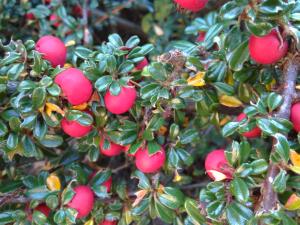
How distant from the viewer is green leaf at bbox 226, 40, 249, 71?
41.3 inches

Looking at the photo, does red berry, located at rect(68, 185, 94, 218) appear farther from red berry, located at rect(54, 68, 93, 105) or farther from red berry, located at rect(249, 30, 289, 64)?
red berry, located at rect(249, 30, 289, 64)

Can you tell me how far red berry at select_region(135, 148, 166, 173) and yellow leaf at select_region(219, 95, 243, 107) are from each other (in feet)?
0.73

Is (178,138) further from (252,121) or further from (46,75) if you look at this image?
(46,75)

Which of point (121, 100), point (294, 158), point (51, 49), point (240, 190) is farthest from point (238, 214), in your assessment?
point (51, 49)

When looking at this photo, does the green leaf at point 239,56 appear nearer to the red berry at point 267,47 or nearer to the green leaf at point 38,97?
the red berry at point 267,47

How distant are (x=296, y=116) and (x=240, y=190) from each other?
0.22m

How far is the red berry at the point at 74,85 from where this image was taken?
1093 mm

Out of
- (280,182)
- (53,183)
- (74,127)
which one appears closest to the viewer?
(280,182)

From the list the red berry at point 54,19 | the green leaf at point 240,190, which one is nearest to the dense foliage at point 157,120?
the green leaf at point 240,190

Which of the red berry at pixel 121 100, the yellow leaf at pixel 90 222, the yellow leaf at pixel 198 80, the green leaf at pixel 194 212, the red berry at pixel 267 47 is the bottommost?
the yellow leaf at pixel 90 222

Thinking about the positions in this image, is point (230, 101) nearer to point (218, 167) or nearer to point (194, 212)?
point (218, 167)

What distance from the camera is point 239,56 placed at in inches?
41.9

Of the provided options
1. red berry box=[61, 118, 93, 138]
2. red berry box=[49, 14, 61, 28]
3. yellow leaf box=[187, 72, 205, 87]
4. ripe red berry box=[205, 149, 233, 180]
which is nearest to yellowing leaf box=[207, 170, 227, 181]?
ripe red berry box=[205, 149, 233, 180]

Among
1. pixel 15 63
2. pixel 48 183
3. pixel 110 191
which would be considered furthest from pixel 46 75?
pixel 110 191
